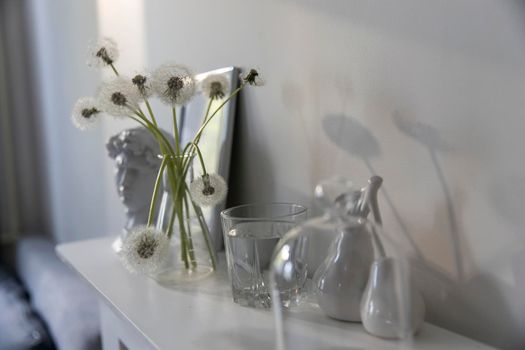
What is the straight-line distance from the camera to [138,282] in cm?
85

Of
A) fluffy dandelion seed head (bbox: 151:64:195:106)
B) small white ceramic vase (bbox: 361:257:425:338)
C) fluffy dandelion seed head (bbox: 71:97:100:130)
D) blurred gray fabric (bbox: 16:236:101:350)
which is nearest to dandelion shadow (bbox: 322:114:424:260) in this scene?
small white ceramic vase (bbox: 361:257:425:338)

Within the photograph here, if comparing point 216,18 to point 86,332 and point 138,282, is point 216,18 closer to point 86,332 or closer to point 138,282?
point 138,282

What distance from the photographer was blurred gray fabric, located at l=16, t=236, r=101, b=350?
1369 mm

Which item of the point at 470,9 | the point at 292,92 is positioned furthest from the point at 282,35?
the point at 470,9

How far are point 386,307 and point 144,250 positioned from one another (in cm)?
39

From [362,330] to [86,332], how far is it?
0.97m

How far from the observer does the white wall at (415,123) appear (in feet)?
1.82

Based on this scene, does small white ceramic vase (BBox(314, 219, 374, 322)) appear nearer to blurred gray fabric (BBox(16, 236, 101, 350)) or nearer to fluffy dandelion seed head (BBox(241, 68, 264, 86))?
fluffy dandelion seed head (BBox(241, 68, 264, 86))

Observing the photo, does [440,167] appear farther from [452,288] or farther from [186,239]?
[186,239]

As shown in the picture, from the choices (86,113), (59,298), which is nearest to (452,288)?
→ (86,113)

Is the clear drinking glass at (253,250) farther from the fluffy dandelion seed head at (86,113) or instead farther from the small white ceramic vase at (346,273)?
the fluffy dandelion seed head at (86,113)

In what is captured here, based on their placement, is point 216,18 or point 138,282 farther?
point 216,18

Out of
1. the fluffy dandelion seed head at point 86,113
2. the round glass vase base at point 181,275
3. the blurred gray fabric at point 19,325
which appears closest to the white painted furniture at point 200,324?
the round glass vase base at point 181,275

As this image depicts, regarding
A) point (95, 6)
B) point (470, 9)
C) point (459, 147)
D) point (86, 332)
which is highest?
point (95, 6)
